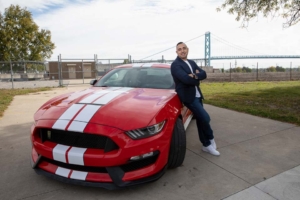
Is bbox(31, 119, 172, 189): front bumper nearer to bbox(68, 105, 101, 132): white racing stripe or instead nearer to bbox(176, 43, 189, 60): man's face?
bbox(68, 105, 101, 132): white racing stripe

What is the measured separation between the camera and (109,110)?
2217mm

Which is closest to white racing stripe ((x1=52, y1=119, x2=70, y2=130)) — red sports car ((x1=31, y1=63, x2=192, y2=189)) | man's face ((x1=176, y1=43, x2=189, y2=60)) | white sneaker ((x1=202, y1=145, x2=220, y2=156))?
red sports car ((x1=31, y1=63, x2=192, y2=189))

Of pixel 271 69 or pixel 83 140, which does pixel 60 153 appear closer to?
pixel 83 140

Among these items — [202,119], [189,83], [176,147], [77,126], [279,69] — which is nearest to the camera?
[77,126]

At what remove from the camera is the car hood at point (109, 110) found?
204 cm

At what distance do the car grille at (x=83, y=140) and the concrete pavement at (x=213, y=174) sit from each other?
486 mm

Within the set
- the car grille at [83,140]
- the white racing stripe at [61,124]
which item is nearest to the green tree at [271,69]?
the car grille at [83,140]

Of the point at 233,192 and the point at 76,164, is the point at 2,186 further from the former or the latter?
the point at 233,192

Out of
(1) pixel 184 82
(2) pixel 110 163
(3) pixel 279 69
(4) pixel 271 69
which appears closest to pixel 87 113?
(2) pixel 110 163

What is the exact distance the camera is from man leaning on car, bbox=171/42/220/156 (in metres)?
2.74

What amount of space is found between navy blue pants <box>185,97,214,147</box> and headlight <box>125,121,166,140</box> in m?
0.86

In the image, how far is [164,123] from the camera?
2.20 metres

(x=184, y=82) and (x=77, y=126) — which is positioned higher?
(x=184, y=82)

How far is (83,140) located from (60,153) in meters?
0.23
